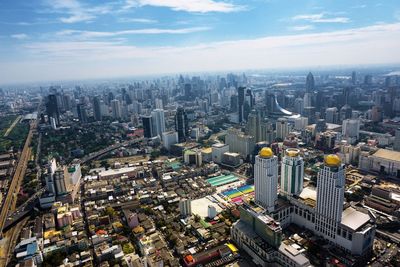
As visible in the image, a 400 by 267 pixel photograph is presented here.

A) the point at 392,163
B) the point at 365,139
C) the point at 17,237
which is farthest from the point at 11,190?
the point at 365,139

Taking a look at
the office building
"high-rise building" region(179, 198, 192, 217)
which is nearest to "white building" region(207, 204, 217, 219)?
"high-rise building" region(179, 198, 192, 217)

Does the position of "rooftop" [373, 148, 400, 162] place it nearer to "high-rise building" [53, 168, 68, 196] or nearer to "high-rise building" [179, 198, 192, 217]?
"high-rise building" [179, 198, 192, 217]

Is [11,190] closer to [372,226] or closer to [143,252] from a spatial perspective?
[143,252]

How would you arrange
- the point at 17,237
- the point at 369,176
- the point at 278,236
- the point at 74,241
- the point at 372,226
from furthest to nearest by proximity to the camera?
the point at 369,176 < the point at 17,237 < the point at 74,241 < the point at 372,226 < the point at 278,236

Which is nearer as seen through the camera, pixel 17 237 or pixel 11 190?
pixel 17 237

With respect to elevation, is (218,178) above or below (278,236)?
below

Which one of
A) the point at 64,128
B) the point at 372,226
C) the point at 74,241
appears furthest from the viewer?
the point at 64,128

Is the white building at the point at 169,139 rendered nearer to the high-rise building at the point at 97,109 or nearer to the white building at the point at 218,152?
the white building at the point at 218,152

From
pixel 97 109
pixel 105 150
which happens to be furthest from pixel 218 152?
pixel 97 109

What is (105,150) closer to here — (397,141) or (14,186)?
(14,186)
